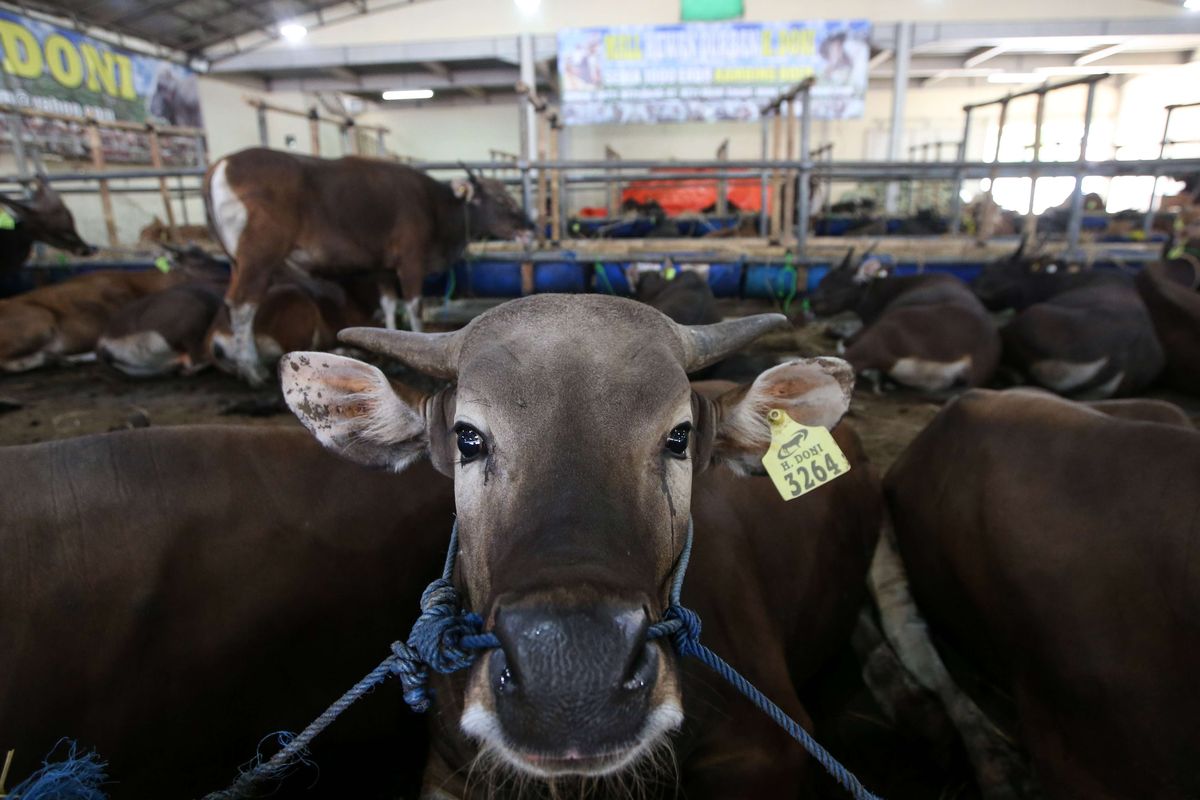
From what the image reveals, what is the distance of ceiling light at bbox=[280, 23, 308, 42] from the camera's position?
884 inches

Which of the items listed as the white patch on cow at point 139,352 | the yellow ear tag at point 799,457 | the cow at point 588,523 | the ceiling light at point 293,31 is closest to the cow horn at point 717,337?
the cow at point 588,523

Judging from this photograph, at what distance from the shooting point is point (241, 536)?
7.75ft

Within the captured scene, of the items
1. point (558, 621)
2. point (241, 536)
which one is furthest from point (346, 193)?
point (558, 621)

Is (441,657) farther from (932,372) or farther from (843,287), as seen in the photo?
(843,287)

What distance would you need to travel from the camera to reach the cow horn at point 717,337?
2.19 m

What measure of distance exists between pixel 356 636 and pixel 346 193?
6035 millimetres

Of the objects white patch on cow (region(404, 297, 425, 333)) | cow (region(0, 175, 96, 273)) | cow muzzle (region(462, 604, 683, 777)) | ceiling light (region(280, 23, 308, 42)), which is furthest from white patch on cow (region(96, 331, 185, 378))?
ceiling light (region(280, 23, 308, 42))

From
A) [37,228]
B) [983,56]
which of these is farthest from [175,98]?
[983,56]

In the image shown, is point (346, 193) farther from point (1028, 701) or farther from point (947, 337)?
point (1028, 701)

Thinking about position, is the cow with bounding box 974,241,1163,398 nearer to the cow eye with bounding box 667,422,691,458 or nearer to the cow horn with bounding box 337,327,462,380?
the cow eye with bounding box 667,422,691,458

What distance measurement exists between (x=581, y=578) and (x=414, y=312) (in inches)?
285

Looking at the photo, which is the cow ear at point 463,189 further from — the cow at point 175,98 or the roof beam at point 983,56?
the roof beam at point 983,56

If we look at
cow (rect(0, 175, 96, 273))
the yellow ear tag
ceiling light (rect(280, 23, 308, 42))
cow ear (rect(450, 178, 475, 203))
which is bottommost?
the yellow ear tag

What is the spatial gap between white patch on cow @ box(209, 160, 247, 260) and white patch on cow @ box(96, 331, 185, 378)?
1.51m
